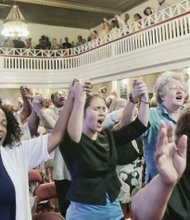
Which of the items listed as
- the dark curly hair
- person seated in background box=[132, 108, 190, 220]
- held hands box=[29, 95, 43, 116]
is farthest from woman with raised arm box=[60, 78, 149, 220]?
person seated in background box=[132, 108, 190, 220]

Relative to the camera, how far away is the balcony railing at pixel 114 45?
9.89 meters

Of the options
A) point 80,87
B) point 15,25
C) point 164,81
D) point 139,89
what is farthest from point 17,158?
point 15,25

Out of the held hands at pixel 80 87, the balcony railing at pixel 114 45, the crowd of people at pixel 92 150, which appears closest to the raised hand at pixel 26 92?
the crowd of people at pixel 92 150

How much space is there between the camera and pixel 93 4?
56.8ft

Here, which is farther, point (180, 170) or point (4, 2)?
point (4, 2)

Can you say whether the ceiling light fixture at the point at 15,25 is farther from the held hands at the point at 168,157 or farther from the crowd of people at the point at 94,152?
the held hands at the point at 168,157

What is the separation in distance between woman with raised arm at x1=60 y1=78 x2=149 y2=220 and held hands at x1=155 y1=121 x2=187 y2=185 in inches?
35.4

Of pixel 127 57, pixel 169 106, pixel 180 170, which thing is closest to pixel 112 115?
pixel 169 106

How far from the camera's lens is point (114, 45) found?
41.9 feet

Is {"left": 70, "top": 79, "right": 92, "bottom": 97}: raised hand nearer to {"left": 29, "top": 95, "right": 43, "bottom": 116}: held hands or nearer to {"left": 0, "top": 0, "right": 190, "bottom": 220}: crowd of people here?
{"left": 0, "top": 0, "right": 190, "bottom": 220}: crowd of people

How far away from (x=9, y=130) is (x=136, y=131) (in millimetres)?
851

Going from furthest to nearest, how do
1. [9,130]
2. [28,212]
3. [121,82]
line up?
[121,82]
[9,130]
[28,212]

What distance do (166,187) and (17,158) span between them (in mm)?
1047

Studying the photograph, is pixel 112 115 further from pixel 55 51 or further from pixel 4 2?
pixel 4 2
